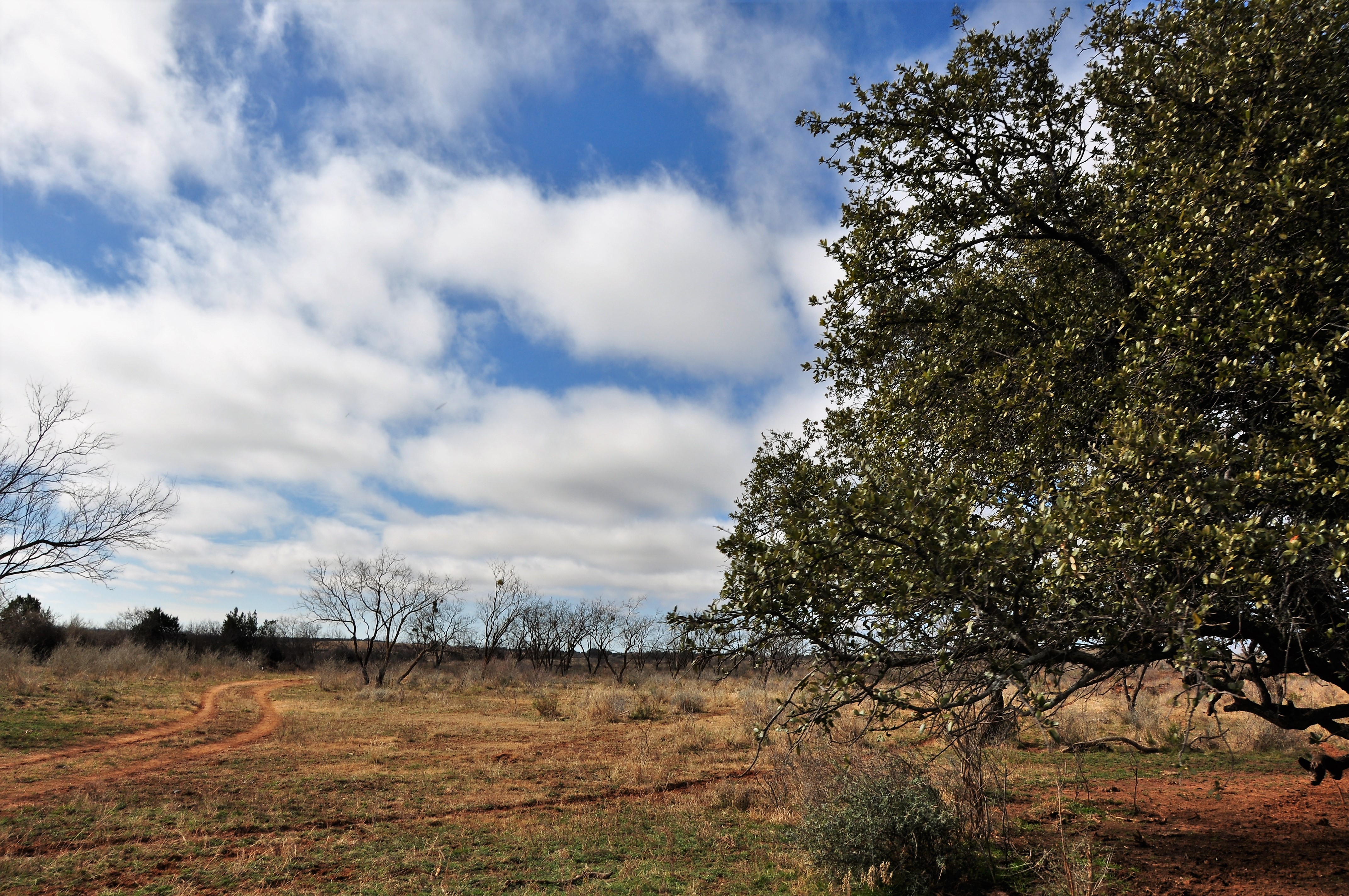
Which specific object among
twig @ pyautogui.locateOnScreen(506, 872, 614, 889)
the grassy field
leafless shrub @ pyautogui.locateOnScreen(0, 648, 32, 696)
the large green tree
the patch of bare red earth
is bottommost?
twig @ pyautogui.locateOnScreen(506, 872, 614, 889)

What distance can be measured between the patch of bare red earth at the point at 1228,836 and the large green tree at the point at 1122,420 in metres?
1.78

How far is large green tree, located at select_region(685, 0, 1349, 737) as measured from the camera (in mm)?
4059

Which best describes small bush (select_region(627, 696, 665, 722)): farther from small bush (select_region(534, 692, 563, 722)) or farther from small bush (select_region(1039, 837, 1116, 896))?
small bush (select_region(1039, 837, 1116, 896))

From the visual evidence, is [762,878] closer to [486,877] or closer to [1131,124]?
[486,877]

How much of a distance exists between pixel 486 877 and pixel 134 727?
16.6 meters

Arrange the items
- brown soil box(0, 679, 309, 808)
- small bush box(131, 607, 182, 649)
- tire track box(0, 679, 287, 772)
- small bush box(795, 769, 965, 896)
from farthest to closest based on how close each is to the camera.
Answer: small bush box(131, 607, 182, 649) < tire track box(0, 679, 287, 772) < brown soil box(0, 679, 309, 808) < small bush box(795, 769, 965, 896)

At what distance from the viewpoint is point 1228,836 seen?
7730 millimetres

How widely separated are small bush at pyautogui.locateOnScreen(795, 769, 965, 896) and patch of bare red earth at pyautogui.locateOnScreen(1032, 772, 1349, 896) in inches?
64.7

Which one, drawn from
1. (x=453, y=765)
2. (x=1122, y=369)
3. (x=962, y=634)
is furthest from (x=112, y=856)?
(x=1122, y=369)

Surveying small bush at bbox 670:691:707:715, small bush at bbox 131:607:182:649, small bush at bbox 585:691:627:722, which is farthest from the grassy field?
small bush at bbox 131:607:182:649

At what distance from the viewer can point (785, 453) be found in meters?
10.5

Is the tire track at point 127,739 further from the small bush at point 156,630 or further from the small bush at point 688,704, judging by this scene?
the small bush at point 156,630

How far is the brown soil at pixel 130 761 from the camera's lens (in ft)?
35.9

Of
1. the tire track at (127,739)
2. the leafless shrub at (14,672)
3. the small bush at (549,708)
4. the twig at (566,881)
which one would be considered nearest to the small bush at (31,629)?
the leafless shrub at (14,672)
